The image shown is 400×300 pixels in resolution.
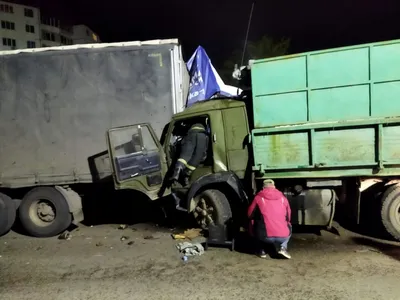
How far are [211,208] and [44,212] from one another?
122 inches

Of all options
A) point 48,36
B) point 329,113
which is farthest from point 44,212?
point 48,36

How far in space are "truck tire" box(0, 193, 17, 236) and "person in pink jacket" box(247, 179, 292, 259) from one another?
14.6ft

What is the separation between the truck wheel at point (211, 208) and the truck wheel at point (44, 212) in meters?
2.43

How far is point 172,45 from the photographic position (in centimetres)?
706

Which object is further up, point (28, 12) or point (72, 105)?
point (28, 12)

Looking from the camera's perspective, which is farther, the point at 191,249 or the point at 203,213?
the point at 203,213

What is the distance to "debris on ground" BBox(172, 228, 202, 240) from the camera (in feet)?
21.8

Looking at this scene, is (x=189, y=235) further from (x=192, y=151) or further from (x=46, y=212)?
(x=46, y=212)

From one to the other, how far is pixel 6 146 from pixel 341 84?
5.57 m

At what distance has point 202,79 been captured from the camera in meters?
8.79

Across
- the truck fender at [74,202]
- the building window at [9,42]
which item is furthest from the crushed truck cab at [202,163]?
the building window at [9,42]

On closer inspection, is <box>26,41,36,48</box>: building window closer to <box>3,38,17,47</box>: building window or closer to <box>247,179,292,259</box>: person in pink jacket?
<box>3,38,17,47</box>: building window

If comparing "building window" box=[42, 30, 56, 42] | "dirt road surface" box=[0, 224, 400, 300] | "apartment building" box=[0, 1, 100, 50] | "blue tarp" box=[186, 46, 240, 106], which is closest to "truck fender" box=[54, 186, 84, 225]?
"dirt road surface" box=[0, 224, 400, 300]

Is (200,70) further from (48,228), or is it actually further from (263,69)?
(48,228)
